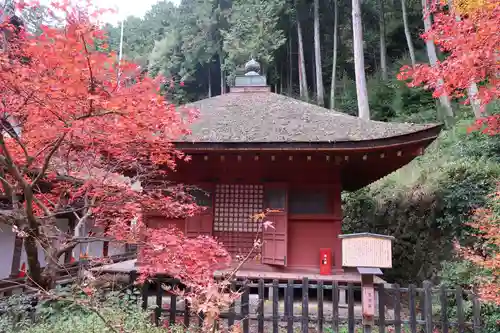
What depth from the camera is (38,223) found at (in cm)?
422

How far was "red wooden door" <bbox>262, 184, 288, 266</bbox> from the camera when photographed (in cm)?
671

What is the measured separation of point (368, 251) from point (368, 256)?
70 mm

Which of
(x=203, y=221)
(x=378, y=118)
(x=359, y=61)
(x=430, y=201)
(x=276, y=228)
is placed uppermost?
(x=359, y=61)

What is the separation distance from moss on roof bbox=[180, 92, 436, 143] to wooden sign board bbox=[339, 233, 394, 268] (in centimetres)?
179

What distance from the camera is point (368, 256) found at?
191 inches

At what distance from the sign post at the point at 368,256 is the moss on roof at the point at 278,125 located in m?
1.81

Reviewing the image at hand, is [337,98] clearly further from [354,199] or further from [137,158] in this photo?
[137,158]

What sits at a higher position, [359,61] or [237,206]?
[359,61]

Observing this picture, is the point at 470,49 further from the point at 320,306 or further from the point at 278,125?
the point at 320,306

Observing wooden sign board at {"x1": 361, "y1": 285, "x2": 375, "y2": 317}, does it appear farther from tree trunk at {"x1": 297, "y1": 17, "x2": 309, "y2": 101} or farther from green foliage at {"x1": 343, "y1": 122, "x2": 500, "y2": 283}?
tree trunk at {"x1": 297, "y1": 17, "x2": 309, "y2": 101}

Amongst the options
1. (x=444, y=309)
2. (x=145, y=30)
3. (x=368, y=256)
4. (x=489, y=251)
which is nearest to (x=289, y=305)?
(x=368, y=256)

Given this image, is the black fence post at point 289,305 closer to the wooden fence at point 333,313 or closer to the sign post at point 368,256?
the wooden fence at point 333,313

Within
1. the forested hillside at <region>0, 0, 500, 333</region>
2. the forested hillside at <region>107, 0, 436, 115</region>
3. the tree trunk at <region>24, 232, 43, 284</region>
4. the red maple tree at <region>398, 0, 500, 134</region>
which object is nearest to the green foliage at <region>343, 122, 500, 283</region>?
the forested hillside at <region>0, 0, 500, 333</region>

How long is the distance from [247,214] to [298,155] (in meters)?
1.72
